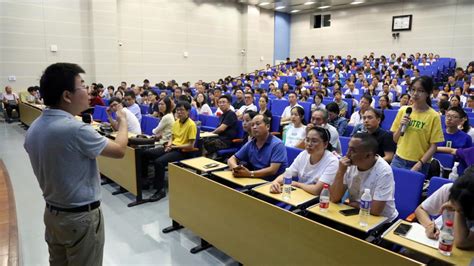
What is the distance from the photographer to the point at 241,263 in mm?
2398

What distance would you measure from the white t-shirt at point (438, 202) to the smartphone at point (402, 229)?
0.57 ft

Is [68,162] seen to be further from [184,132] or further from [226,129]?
[226,129]

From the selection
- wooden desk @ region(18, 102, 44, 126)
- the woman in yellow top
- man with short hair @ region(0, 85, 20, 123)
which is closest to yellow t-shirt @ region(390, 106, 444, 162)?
the woman in yellow top

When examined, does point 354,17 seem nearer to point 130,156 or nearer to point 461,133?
point 461,133

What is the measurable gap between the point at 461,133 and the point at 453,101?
227 centimetres

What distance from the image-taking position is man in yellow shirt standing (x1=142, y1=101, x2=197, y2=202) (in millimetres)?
3953

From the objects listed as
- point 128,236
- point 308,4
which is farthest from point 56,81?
point 308,4

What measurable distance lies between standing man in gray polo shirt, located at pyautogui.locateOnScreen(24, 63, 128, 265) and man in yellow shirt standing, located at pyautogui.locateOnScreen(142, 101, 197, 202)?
235cm

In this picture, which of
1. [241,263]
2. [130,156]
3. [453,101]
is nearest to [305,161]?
[241,263]

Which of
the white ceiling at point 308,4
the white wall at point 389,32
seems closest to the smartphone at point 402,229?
the white wall at point 389,32

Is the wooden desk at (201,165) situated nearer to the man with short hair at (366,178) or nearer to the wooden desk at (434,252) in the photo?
the man with short hair at (366,178)

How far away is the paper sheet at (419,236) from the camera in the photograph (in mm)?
1597

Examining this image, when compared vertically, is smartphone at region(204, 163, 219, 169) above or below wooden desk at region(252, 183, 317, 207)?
above

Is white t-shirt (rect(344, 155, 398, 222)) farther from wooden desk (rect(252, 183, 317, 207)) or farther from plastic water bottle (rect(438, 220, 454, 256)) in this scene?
plastic water bottle (rect(438, 220, 454, 256))
